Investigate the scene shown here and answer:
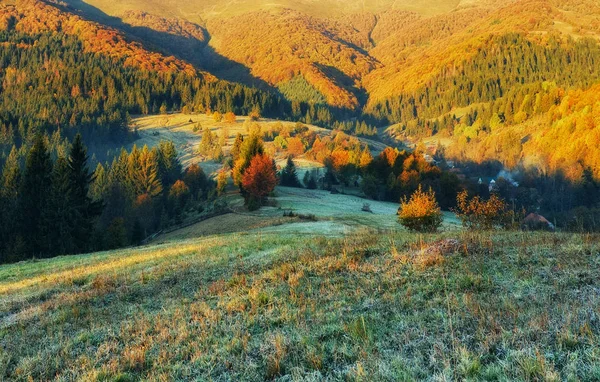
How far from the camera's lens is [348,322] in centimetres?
738

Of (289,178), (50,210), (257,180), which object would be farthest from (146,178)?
(50,210)

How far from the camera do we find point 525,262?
970cm

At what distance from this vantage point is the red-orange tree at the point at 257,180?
70.8 metres

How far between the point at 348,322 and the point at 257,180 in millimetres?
64424

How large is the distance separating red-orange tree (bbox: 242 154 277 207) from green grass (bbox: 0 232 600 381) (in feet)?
189

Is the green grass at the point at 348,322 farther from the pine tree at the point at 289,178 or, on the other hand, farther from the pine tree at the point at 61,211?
the pine tree at the point at 289,178

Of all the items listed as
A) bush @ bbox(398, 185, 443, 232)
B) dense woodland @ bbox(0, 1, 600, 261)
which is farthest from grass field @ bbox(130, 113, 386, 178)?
bush @ bbox(398, 185, 443, 232)

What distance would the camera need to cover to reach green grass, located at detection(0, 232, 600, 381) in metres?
5.52

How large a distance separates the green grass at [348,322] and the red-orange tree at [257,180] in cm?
5767

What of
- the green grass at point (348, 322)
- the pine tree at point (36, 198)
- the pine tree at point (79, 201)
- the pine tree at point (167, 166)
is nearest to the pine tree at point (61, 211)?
the pine tree at point (79, 201)

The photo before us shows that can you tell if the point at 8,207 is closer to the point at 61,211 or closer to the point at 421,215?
the point at 61,211

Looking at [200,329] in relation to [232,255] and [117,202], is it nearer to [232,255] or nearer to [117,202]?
[232,255]

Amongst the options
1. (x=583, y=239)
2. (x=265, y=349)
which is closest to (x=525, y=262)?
(x=583, y=239)

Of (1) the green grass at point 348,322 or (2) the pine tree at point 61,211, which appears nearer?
(1) the green grass at point 348,322
